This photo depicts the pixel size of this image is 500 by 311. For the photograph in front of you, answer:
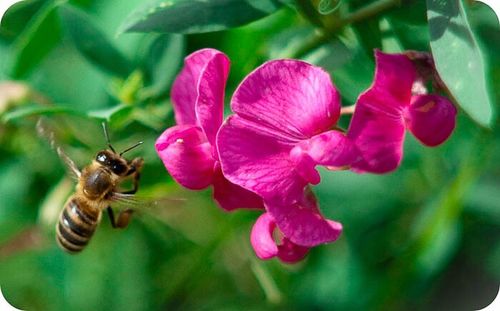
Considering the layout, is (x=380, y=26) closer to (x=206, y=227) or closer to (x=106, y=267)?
(x=206, y=227)

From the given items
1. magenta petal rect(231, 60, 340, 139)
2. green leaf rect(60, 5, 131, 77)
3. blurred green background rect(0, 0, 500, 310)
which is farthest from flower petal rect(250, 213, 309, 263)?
green leaf rect(60, 5, 131, 77)

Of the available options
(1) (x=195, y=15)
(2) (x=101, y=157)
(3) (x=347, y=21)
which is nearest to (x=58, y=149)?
(2) (x=101, y=157)

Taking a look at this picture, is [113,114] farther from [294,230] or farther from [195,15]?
[294,230]

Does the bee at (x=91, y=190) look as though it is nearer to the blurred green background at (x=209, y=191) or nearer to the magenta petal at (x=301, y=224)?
the blurred green background at (x=209, y=191)

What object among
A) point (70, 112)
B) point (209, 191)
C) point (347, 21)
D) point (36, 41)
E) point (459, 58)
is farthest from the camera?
point (209, 191)

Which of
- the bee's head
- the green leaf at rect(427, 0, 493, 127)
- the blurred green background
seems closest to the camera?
the green leaf at rect(427, 0, 493, 127)

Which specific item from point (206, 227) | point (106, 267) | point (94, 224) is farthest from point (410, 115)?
point (106, 267)

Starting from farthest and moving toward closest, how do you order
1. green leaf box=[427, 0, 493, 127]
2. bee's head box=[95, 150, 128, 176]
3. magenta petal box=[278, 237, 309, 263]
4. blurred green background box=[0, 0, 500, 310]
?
bee's head box=[95, 150, 128, 176]
blurred green background box=[0, 0, 500, 310]
magenta petal box=[278, 237, 309, 263]
green leaf box=[427, 0, 493, 127]

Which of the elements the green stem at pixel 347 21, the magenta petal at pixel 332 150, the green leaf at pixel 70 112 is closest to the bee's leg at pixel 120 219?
the green leaf at pixel 70 112

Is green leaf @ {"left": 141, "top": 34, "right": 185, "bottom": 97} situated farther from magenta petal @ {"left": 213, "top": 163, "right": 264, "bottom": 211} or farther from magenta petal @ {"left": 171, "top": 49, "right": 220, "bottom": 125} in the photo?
magenta petal @ {"left": 213, "top": 163, "right": 264, "bottom": 211}
